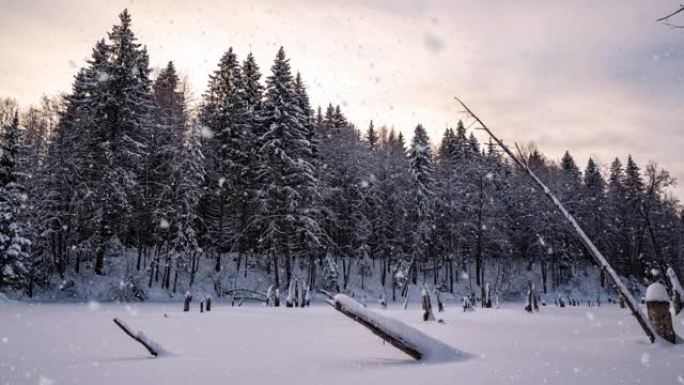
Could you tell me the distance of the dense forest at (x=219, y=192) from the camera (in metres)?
30.2

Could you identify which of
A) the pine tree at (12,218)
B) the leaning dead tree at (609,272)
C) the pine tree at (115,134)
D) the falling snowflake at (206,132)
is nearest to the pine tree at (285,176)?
the falling snowflake at (206,132)

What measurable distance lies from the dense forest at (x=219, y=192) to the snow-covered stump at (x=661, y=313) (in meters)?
14.0

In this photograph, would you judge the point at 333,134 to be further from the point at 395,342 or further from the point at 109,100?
the point at 395,342

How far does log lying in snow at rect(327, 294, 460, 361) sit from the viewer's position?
577 centimetres

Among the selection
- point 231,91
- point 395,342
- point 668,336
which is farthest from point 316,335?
point 231,91

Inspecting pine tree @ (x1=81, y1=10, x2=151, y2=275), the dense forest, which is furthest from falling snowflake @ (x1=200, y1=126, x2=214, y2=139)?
pine tree @ (x1=81, y1=10, x2=151, y2=275)

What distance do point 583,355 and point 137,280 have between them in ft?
96.2

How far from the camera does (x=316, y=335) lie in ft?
30.9

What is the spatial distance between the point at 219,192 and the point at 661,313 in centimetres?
3188

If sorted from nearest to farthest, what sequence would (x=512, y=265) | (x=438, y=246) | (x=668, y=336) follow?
(x=668, y=336) < (x=438, y=246) < (x=512, y=265)

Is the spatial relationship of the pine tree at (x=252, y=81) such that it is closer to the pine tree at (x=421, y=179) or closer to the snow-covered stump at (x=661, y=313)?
the pine tree at (x=421, y=179)

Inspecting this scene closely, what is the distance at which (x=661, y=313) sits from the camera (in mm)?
6590

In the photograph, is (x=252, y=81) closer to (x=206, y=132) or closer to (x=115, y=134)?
(x=206, y=132)

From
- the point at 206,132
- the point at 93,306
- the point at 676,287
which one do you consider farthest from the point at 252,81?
the point at 676,287
